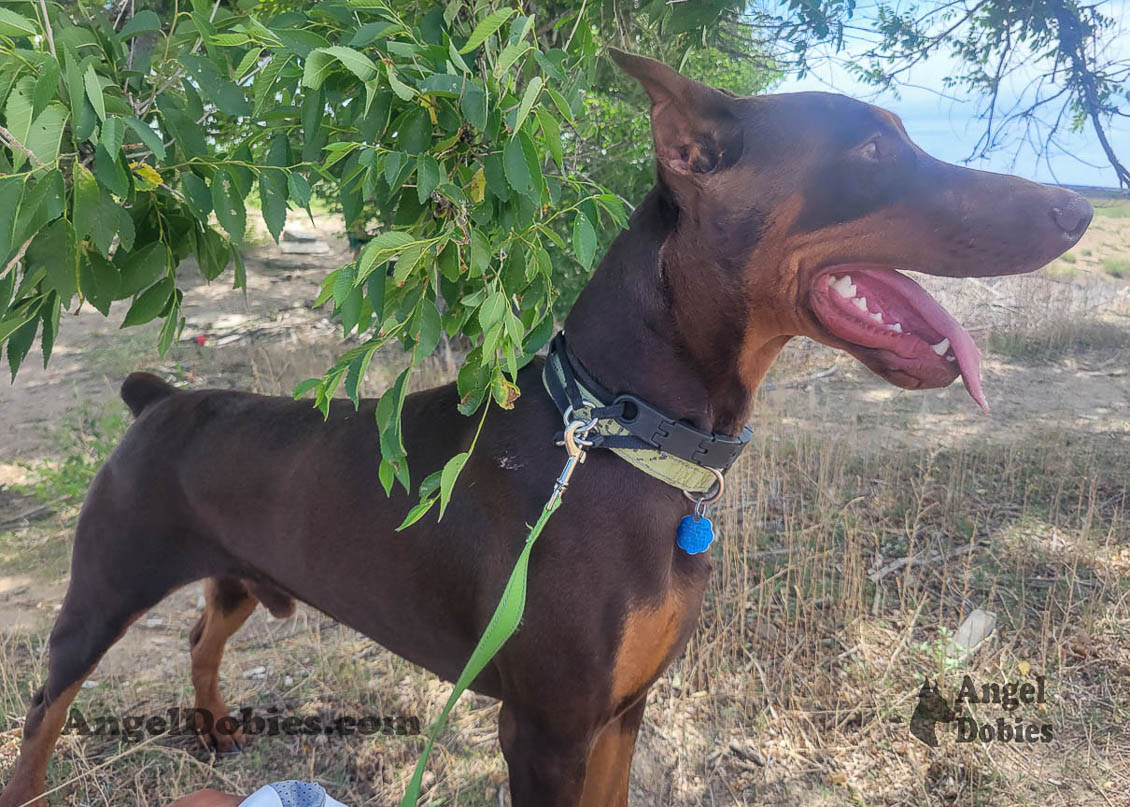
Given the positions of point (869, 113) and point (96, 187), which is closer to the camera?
point (96, 187)

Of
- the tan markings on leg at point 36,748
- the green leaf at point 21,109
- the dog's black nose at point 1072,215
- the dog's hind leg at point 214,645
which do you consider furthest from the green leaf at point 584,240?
the dog's hind leg at point 214,645

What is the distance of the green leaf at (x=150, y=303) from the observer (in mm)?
1749

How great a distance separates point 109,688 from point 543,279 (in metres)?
2.91

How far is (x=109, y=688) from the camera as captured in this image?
353cm

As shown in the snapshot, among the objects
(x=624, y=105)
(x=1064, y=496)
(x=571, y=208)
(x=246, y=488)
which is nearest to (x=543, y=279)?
(x=571, y=208)

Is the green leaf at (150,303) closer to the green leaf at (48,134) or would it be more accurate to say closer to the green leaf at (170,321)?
the green leaf at (170,321)

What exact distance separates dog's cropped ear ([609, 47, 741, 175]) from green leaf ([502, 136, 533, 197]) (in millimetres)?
522

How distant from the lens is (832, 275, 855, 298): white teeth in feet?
6.07

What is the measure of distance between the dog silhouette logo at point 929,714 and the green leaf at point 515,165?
8.59 feet

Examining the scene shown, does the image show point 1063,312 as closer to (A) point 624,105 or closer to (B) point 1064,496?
(B) point 1064,496

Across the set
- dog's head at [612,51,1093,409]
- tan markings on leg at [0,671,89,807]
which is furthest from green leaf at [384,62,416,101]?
tan markings on leg at [0,671,89,807]

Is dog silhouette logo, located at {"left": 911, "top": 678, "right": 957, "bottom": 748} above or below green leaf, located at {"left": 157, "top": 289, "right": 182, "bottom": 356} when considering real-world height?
below

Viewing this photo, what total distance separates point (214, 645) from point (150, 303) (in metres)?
1.86

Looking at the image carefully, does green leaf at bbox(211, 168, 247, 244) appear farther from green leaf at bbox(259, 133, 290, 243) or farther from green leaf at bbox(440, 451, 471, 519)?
green leaf at bbox(440, 451, 471, 519)
